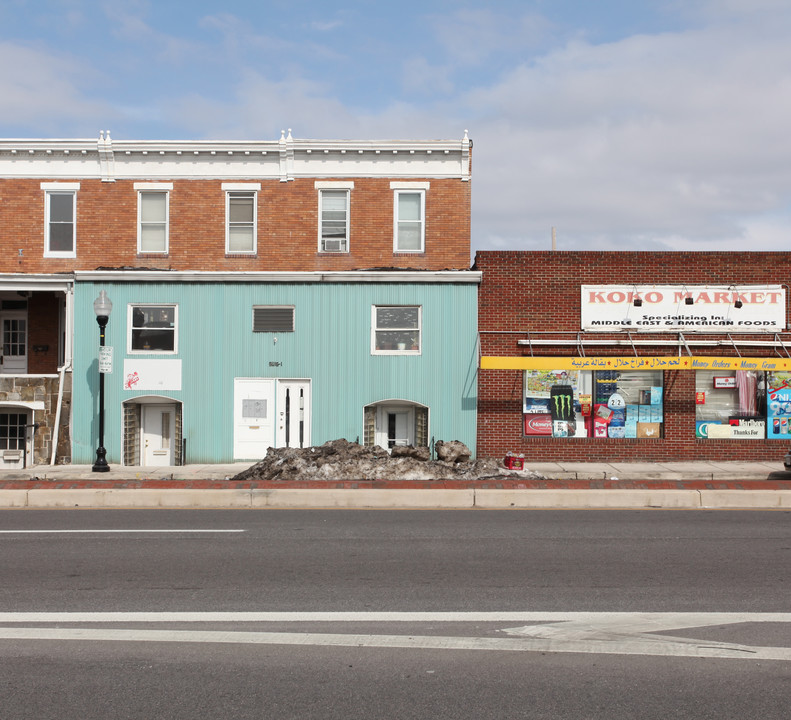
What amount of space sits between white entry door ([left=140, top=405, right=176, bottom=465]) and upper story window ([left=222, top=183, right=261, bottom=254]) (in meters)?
4.59

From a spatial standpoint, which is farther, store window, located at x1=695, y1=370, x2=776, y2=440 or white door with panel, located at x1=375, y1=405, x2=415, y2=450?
white door with panel, located at x1=375, y1=405, x2=415, y2=450

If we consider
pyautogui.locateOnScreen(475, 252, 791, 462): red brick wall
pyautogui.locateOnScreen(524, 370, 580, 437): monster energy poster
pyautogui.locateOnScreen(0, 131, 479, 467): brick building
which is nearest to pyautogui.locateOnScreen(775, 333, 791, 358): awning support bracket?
pyautogui.locateOnScreen(475, 252, 791, 462): red brick wall

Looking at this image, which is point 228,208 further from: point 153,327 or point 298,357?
point 298,357

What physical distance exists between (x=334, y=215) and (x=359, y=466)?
24.8ft

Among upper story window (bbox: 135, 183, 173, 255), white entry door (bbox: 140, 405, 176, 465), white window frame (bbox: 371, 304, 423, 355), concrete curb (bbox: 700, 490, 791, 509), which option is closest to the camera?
concrete curb (bbox: 700, 490, 791, 509)

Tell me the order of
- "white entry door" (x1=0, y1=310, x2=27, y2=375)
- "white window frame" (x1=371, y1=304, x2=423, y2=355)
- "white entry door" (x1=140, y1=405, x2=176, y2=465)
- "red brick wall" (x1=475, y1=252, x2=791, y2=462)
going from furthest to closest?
"white entry door" (x1=0, y1=310, x2=27, y2=375) → "white entry door" (x1=140, y1=405, x2=176, y2=465) → "white window frame" (x1=371, y1=304, x2=423, y2=355) → "red brick wall" (x1=475, y1=252, x2=791, y2=462)

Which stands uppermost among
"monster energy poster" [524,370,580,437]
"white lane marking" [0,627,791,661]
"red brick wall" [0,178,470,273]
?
"red brick wall" [0,178,470,273]

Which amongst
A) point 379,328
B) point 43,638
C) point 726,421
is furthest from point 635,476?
A: point 43,638

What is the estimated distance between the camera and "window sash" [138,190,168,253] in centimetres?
2114

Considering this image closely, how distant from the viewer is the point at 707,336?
19.8 meters

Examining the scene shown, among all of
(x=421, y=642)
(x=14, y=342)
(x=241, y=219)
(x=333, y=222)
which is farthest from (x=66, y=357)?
(x=421, y=642)

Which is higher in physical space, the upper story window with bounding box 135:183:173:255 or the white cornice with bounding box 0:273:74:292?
the upper story window with bounding box 135:183:173:255

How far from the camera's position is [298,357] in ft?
65.8

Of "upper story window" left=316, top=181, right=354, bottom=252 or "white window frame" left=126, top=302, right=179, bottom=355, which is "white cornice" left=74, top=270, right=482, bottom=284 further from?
"upper story window" left=316, top=181, right=354, bottom=252
